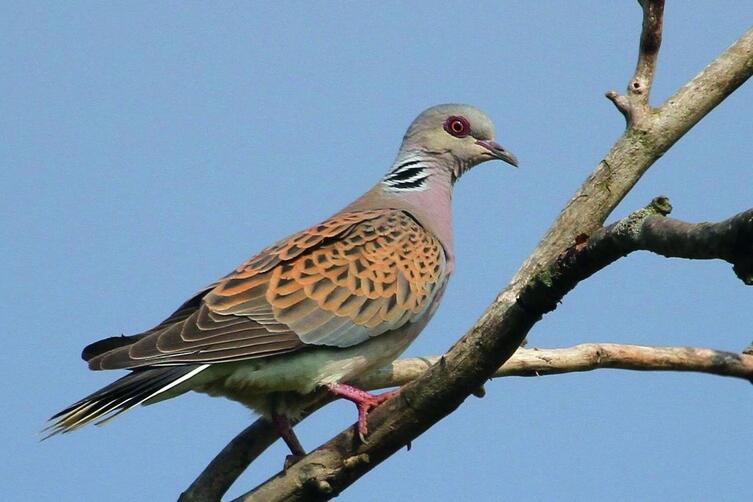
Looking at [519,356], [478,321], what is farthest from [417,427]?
[519,356]

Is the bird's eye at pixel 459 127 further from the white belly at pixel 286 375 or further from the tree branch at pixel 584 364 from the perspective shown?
the tree branch at pixel 584 364

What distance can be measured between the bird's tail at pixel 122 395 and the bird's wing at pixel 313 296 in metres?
0.05

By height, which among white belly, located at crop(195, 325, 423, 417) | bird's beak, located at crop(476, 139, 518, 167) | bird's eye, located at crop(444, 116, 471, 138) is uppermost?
bird's eye, located at crop(444, 116, 471, 138)

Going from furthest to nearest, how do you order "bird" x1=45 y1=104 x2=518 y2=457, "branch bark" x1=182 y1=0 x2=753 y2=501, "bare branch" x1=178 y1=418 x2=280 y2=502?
"bare branch" x1=178 y1=418 x2=280 y2=502 < "bird" x1=45 y1=104 x2=518 y2=457 < "branch bark" x1=182 y1=0 x2=753 y2=501

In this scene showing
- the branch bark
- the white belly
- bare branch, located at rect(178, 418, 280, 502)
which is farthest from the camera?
the white belly

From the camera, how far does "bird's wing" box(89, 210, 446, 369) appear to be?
216 inches

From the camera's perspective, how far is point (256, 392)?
18.7 feet

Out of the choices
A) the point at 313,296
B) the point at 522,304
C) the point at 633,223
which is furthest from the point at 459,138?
the point at 633,223

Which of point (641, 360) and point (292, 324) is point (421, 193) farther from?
point (641, 360)

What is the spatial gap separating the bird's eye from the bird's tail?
251cm

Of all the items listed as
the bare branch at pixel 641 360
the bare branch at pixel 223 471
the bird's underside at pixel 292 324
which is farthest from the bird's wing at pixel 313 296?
the bare branch at pixel 641 360

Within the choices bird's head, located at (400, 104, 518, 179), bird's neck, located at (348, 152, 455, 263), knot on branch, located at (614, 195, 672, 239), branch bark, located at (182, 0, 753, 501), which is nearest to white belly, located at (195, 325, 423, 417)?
branch bark, located at (182, 0, 753, 501)

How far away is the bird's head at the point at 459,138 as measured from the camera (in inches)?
283

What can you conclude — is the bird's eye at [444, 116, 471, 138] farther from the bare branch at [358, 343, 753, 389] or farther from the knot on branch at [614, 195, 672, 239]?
the knot on branch at [614, 195, 672, 239]
